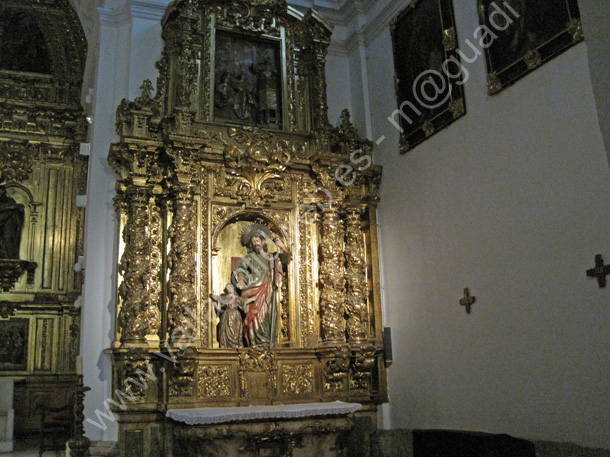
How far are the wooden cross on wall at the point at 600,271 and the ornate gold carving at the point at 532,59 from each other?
2.21 metres

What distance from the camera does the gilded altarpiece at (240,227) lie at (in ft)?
26.6

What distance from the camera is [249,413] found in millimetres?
7324

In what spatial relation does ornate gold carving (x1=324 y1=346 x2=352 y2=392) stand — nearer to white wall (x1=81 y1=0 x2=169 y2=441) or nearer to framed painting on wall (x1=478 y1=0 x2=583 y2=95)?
white wall (x1=81 y1=0 x2=169 y2=441)

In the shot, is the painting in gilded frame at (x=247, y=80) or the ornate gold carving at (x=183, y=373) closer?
the ornate gold carving at (x=183, y=373)

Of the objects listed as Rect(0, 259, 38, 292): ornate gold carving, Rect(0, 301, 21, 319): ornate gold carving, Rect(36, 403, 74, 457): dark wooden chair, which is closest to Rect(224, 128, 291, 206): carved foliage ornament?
Rect(36, 403, 74, 457): dark wooden chair

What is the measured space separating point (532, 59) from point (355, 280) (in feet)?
13.1

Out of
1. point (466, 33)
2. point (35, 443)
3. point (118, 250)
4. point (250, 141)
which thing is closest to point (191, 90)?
point (250, 141)

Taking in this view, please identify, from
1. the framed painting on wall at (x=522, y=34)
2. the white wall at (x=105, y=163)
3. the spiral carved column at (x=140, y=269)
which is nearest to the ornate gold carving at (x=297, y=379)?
the spiral carved column at (x=140, y=269)

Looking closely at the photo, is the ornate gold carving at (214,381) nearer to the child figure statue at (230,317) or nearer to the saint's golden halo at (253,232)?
the child figure statue at (230,317)

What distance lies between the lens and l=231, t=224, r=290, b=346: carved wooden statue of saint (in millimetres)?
8695

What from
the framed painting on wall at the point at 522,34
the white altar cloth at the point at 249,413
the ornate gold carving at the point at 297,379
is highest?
the framed painting on wall at the point at 522,34

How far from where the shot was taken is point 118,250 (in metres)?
8.39

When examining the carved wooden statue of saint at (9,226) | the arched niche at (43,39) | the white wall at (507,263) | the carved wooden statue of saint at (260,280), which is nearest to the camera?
the white wall at (507,263)

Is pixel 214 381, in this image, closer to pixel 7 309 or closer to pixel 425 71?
pixel 425 71
